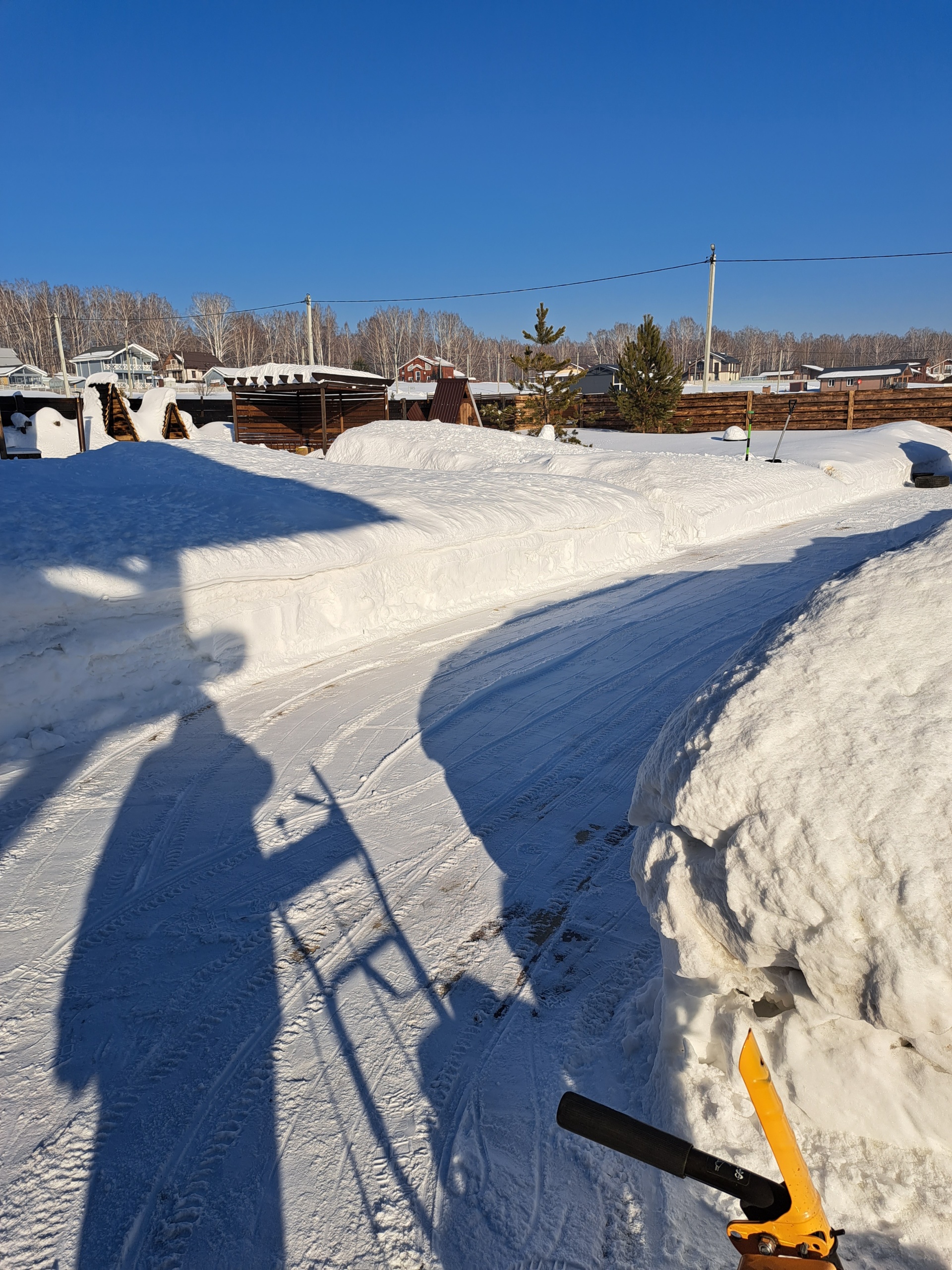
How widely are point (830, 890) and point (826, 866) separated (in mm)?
52

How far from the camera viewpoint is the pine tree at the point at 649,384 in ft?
80.7

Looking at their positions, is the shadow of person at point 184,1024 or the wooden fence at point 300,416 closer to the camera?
the shadow of person at point 184,1024

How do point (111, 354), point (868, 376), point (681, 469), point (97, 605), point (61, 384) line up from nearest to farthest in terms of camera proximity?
point (97, 605), point (681, 469), point (61, 384), point (111, 354), point (868, 376)

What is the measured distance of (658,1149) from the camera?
1173 mm

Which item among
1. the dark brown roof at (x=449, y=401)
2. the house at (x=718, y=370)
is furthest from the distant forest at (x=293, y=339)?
the dark brown roof at (x=449, y=401)

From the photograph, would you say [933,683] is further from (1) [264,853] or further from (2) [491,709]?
(2) [491,709]

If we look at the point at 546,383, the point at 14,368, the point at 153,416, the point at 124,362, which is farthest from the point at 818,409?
the point at 124,362

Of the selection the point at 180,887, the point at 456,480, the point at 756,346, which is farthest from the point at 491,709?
the point at 756,346

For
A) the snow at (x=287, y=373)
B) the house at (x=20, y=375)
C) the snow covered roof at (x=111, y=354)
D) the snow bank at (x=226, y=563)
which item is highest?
the snow covered roof at (x=111, y=354)

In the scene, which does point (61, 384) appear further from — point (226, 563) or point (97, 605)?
point (97, 605)

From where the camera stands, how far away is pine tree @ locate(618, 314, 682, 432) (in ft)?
80.7

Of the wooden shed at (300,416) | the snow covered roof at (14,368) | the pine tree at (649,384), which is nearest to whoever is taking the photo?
the wooden shed at (300,416)

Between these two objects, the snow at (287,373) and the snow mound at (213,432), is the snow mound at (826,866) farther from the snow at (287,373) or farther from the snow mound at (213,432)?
the snow at (287,373)

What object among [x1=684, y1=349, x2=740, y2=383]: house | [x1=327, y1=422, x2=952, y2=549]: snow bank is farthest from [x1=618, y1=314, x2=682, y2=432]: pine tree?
[x1=684, y1=349, x2=740, y2=383]: house
